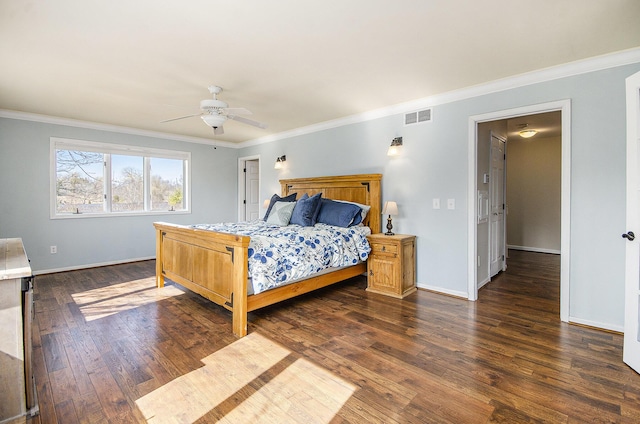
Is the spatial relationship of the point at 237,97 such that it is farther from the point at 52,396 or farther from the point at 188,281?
the point at 52,396

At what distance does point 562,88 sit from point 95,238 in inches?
259

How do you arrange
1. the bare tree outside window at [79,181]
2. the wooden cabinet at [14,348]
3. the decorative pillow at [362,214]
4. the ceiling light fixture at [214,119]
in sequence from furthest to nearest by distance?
the bare tree outside window at [79,181]
the decorative pillow at [362,214]
the ceiling light fixture at [214,119]
the wooden cabinet at [14,348]

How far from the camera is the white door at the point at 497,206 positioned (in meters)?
4.42

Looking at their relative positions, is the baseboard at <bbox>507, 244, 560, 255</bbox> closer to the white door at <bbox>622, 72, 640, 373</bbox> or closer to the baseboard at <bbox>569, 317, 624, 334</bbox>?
the baseboard at <bbox>569, 317, 624, 334</bbox>

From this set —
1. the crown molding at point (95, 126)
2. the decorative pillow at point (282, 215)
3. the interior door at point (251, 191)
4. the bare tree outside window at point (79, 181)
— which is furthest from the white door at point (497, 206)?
the bare tree outside window at point (79, 181)

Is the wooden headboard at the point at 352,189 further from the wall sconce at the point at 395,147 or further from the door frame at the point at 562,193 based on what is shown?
the door frame at the point at 562,193

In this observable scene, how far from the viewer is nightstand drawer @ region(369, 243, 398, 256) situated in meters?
3.68

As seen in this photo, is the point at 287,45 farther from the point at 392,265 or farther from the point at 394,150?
the point at 392,265

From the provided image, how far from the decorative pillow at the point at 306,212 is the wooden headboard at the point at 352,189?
0.59 metres

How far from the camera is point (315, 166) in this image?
17.1ft

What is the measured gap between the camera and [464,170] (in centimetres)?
358

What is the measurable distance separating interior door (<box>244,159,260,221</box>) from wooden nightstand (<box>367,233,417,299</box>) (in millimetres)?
3882

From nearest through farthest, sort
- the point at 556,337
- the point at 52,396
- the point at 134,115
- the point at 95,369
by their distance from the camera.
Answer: the point at 52,396 → the point at 95,369 → the point at 556,337 → the point at 134,115

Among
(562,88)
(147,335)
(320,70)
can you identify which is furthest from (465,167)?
(147,335)
